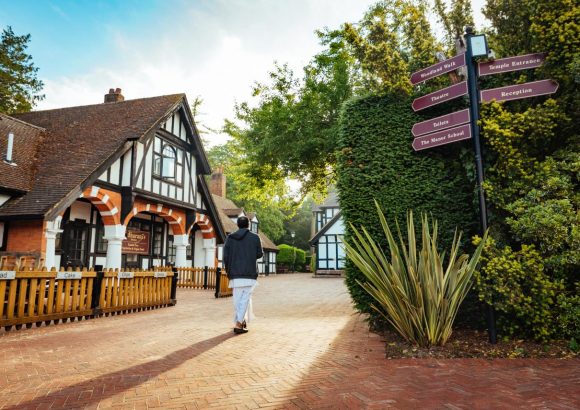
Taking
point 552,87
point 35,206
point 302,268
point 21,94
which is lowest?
point 302,268

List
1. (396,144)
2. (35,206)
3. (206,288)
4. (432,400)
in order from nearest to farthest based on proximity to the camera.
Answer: (432,400)
(396,144)
(35,206)
(206,288)

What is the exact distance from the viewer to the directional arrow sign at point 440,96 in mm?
5387

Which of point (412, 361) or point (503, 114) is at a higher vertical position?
point (503, 114)

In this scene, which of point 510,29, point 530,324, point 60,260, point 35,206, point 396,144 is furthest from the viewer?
point 60,260

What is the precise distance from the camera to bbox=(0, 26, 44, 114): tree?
1930 cm

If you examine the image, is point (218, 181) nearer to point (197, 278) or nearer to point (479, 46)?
point (197, 278)

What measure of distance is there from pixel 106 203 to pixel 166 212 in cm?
352

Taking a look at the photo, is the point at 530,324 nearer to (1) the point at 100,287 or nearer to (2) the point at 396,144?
(2) the point at 396,144

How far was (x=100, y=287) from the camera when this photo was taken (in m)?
7.93

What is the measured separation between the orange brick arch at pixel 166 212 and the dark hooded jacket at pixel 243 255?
8.45 metres

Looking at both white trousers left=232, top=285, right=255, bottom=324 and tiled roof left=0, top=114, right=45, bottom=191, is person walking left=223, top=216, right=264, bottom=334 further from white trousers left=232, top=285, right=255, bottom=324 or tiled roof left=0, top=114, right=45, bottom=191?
tiled roof left=0, top=114, right=45, bottom=191

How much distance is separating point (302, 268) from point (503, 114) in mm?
39609

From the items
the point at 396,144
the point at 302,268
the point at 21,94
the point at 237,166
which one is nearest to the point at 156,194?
the point at 237,166

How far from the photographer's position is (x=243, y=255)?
6109mm
